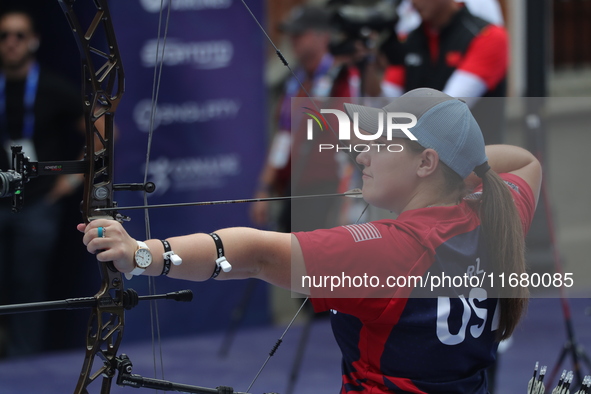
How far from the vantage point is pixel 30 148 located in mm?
5133

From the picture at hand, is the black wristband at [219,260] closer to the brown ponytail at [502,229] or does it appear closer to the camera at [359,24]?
the brown ponytail at [502,229]

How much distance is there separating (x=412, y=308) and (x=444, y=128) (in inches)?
18.0

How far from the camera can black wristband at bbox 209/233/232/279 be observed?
200 cm

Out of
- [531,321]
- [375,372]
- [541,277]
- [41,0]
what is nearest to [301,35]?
[41,0]

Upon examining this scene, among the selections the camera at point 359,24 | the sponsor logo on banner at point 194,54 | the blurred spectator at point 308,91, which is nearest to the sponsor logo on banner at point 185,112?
the sponsor logo on banner at point 194,54

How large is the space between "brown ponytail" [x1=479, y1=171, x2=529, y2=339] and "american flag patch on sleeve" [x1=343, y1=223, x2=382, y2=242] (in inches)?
12.2

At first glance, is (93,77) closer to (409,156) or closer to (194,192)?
(409,156)

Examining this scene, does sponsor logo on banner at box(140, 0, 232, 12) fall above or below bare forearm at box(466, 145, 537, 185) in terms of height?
above

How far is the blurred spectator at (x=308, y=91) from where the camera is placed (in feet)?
17.1

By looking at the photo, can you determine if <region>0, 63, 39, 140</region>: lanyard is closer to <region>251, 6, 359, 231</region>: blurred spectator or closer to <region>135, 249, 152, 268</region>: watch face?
<region>251, 6, 359, 231</region>: blurred spectator

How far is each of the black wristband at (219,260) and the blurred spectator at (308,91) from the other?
3127 millimetres

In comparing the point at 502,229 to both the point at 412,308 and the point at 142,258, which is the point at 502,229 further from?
the point at 142,258

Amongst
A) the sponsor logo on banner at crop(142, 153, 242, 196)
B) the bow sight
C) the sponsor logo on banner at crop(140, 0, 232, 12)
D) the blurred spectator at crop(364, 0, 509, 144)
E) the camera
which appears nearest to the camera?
the bow sight

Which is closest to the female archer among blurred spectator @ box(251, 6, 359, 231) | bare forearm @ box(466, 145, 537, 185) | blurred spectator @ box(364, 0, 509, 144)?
bare forearm @ box(466, 145, 537, 185)
